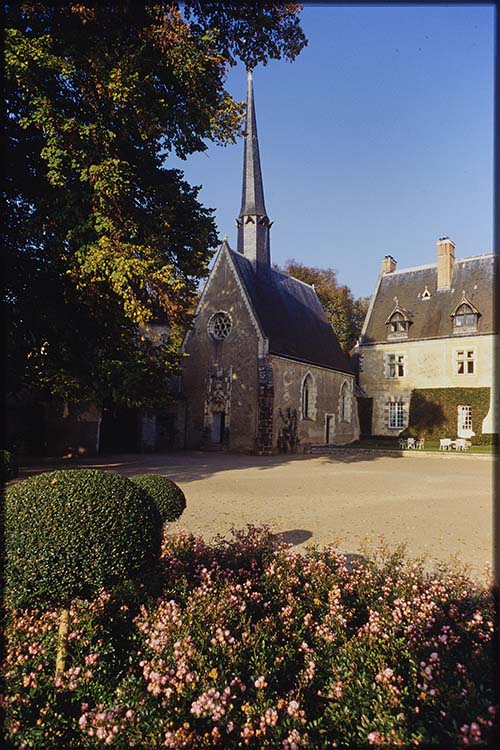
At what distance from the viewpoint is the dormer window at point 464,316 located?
2966 centimetres

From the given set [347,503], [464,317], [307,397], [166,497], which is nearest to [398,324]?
[464,317]

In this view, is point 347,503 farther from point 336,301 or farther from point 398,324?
point 336,301

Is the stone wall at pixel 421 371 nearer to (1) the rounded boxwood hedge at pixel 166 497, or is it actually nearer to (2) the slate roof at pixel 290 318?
(2) the slate roof at pixel 290 318

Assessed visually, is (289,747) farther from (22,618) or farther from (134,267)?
(134,267)

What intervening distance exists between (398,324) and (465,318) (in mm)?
4579

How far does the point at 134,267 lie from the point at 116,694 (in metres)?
8.47

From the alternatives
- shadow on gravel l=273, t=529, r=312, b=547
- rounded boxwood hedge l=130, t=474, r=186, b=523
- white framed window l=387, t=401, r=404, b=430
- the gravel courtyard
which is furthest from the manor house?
rounded boxwood hedge l=130, t=474, r=186, b=523

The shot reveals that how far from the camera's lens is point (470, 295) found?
100 feet

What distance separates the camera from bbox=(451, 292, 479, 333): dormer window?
29656 millimetres

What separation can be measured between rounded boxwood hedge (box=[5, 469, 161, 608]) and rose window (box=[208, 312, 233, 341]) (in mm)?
21316

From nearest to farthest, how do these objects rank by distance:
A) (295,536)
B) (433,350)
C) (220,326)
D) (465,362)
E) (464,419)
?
(295,536)
(220,326)
(464,419)
(465,362)
(433,350)

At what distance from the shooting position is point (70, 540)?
3229mm

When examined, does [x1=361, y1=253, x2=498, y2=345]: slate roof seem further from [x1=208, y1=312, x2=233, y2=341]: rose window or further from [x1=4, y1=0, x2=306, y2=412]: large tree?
[x1=4, y1=0, x2=306, y2=412]: large tree

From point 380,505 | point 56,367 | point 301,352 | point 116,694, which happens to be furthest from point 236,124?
point 301,352
